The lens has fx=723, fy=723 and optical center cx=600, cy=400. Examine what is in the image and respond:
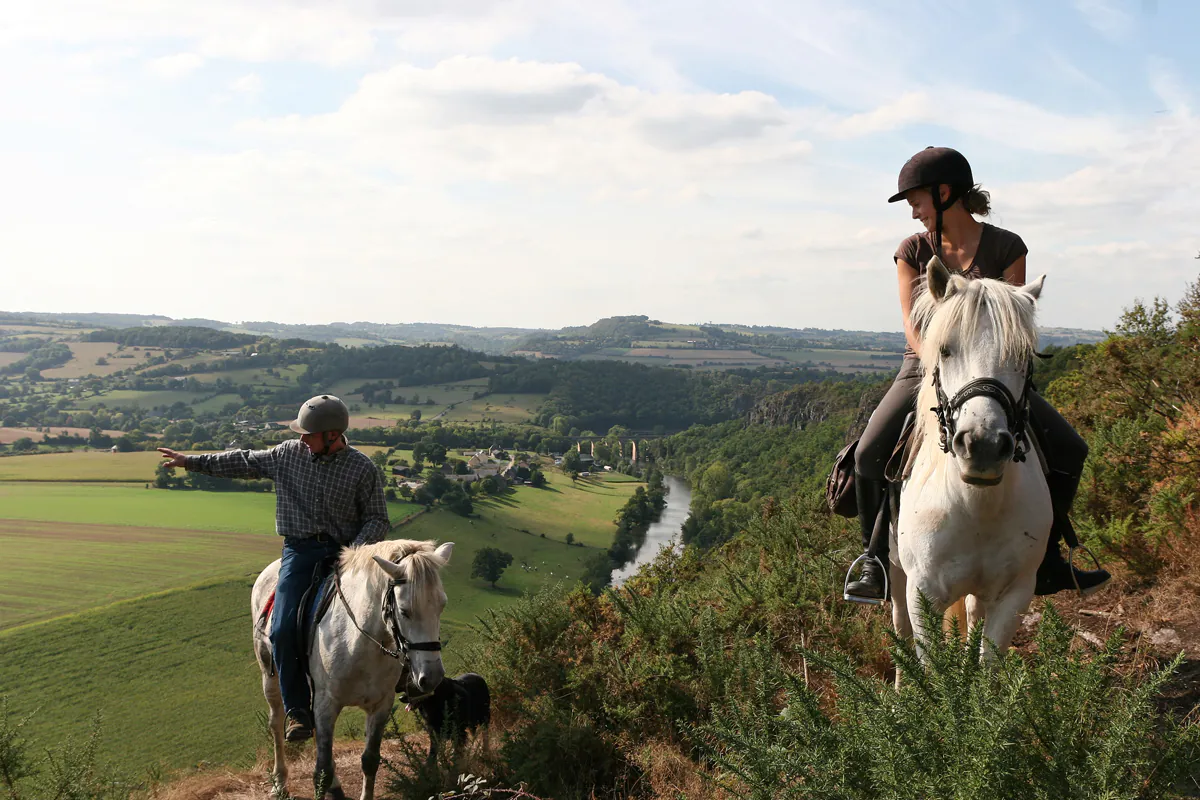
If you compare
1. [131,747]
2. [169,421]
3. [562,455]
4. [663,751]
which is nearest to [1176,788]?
[663,751]

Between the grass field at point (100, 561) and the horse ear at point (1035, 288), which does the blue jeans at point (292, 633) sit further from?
the grass field at point (100, 561)

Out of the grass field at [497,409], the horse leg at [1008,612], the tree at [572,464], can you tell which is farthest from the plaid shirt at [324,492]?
the grass field at [497,409]

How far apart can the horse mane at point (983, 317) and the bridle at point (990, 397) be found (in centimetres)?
9

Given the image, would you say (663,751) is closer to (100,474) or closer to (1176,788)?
(1176,788)

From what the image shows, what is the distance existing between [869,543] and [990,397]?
1.64 meters

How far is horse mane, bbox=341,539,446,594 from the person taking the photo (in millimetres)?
4746

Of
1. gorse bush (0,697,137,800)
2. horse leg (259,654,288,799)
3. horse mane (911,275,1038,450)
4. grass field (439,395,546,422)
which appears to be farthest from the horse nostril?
grass field (439,395,546,422)

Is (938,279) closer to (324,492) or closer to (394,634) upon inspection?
(394,634)

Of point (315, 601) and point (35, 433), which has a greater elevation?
point (315, 601)

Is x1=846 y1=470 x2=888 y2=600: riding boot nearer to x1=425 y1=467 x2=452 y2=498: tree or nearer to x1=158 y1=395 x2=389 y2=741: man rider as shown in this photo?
x1=158 y1=395 x2=389 y2=741: man rider

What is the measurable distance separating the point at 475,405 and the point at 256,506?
249 ft

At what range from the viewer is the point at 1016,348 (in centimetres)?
296

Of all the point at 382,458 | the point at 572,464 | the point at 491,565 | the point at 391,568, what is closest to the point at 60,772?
the point at 391,568

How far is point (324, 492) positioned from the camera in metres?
5.49
